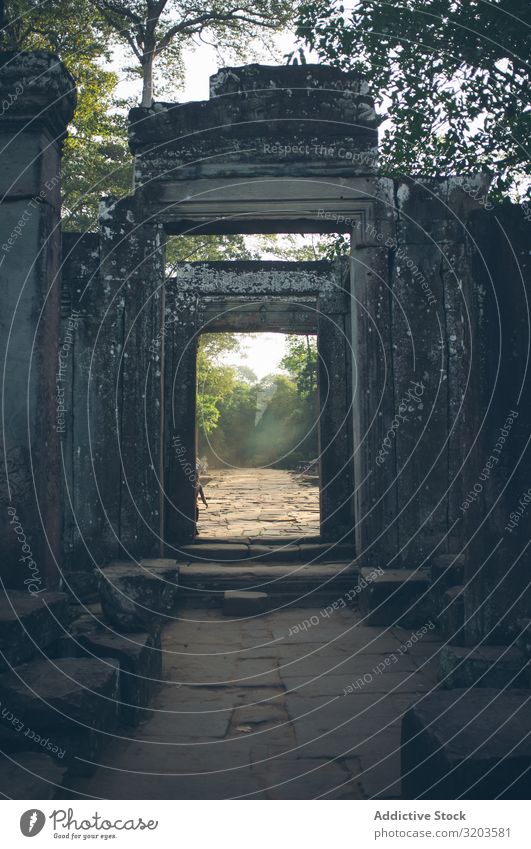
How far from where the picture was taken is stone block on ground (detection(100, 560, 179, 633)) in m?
4.32

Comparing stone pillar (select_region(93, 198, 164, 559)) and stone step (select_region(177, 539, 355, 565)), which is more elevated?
stone pillar (select_region(93, 198, 164, 559))

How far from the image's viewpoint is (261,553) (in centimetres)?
730

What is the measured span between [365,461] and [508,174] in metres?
2.93

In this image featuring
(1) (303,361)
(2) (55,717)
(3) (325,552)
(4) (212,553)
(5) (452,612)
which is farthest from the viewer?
(1) (303,361)

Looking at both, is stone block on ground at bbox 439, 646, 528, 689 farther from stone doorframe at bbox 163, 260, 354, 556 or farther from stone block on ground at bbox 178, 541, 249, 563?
stone doorframe at bbox 163, 260, 354, 556

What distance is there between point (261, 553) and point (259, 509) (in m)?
5.05

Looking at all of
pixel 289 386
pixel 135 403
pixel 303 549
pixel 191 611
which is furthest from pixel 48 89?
pixel 289 386

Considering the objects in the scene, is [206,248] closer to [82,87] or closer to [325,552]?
[82,87]

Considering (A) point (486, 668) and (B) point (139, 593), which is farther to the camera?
(B) point (139, 593)

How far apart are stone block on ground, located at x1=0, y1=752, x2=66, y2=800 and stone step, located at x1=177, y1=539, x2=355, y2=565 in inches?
169

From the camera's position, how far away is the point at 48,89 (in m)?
4.11

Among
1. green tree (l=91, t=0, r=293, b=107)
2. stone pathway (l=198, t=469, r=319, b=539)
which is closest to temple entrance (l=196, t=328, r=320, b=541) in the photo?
stone pathway (l=198, t=469, r=319, b=539)

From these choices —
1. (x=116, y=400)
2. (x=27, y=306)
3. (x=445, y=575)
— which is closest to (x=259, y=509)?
(x=116, y=400)

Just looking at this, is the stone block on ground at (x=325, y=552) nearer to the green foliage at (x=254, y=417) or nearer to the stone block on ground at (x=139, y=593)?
the stone block on ground at (x=139, y=593)
